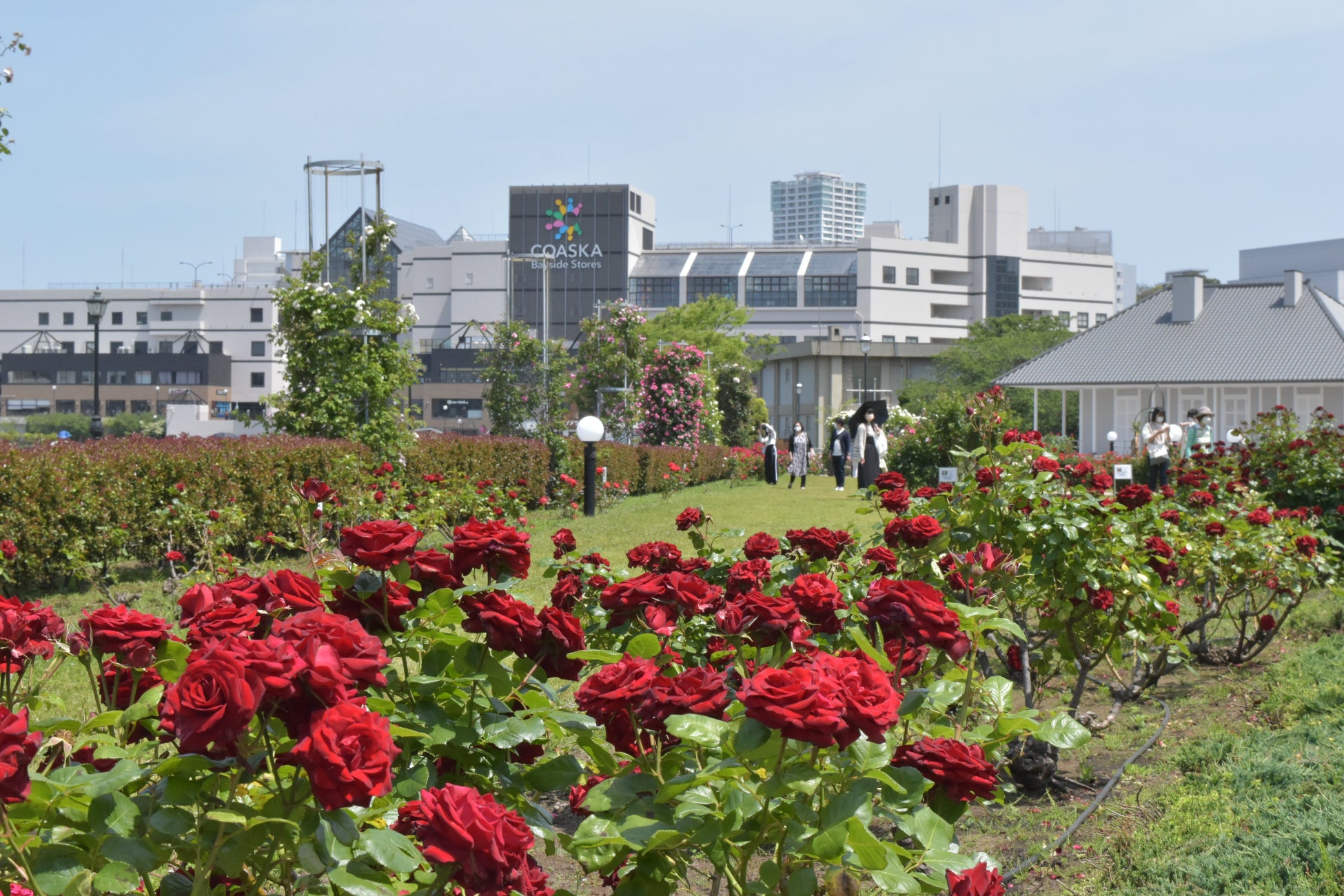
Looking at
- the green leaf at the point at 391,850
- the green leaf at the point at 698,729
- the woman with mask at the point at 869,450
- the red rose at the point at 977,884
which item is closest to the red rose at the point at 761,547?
the green leaf at the point at 698,729

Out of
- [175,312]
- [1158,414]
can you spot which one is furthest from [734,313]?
[175,312]

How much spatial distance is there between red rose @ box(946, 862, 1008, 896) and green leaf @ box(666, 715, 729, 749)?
40 cm

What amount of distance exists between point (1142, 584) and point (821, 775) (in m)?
3.38

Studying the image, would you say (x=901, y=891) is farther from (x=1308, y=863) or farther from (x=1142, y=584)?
(x=1142, y=584)

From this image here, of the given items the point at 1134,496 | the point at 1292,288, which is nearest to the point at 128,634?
the point at 1134,496

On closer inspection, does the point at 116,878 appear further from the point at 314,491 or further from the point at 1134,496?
the point at 1134,496

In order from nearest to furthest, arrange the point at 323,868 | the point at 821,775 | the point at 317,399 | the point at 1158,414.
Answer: the point at 323,868 → the point at 821,775 → the point at 317,399 → the point at 1158,414

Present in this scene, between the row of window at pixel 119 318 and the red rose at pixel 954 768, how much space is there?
10264 cm

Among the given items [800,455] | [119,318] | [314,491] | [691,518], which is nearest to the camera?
[691,518]

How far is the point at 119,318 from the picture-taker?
102 metres

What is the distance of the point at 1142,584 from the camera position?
4691 mm

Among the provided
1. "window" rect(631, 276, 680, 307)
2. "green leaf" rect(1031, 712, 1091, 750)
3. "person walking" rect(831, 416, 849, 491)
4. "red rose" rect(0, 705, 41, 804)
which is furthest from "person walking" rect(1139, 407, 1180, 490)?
"window" rect(631, 276, 680, 307)

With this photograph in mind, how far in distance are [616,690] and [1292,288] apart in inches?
1587

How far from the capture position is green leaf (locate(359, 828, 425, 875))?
1.53 meters
